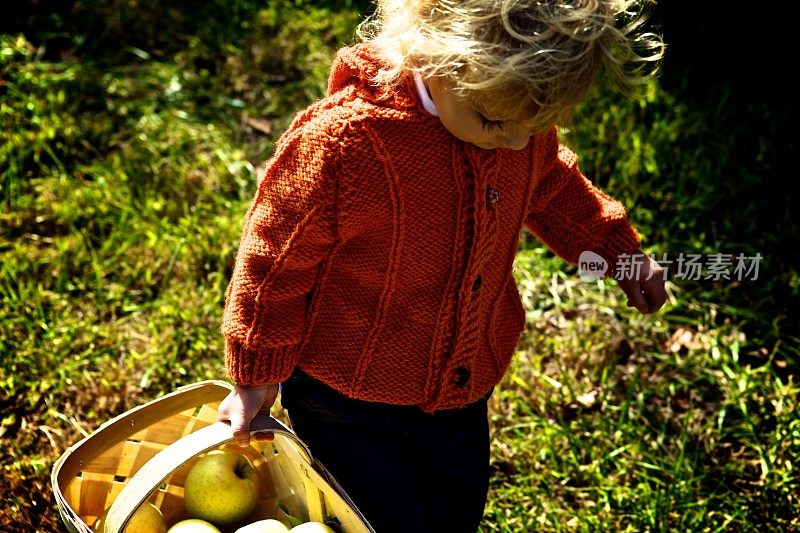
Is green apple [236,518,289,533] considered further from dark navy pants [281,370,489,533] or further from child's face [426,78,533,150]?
child's face [426,78,533,150]

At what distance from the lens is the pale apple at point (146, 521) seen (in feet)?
5.92

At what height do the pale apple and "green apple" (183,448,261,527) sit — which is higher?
"green apple" (183,448,261,527)

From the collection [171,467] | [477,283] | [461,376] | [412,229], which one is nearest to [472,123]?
[412,229]

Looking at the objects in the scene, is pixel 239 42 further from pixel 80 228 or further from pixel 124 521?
pixel 124 521

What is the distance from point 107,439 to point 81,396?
84 centimetres

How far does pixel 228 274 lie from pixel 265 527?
1.40m

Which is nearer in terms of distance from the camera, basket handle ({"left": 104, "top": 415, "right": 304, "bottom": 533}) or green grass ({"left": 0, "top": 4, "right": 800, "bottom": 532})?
basket handle ({"left": 104, "top": 415, "right": 304, "bottom": 533})

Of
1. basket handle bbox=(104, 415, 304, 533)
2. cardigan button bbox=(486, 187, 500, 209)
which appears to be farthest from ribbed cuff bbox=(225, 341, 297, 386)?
cardigan button bbox=(486, 187, 500, 209)

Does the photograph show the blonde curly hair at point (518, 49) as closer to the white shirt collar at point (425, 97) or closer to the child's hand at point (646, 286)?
the white shirt collar at point (425, 97)

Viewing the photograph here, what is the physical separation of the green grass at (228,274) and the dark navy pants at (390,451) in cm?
51

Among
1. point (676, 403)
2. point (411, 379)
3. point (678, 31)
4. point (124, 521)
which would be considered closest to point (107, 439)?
point (124, 521)

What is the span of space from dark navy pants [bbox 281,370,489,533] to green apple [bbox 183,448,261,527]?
0.53 ft

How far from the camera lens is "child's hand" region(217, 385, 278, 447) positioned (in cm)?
166

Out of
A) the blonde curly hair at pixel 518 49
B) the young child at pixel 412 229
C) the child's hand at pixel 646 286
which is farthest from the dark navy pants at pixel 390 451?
the blonde curly hair at pixel 518 49
